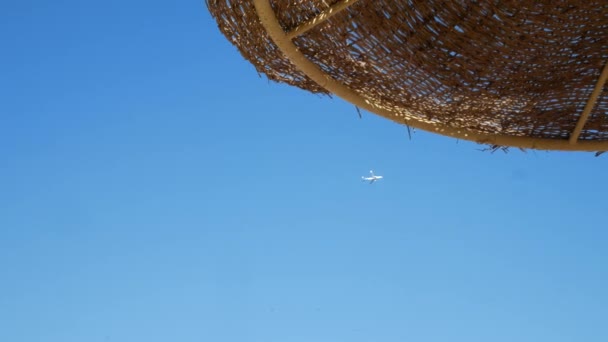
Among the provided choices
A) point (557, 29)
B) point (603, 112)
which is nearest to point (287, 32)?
point (557, 29)

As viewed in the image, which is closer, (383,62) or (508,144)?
(383,62)

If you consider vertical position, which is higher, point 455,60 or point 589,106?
point 455,60

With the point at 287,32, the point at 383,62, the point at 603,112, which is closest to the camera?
the point at 287,32

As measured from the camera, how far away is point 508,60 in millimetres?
3453

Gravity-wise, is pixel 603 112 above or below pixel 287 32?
below

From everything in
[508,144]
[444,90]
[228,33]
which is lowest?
[508,144]

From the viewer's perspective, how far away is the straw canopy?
10.5 ft

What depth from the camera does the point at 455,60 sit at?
342cm

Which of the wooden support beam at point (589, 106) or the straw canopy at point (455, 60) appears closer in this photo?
the straw canopy at point (455, 60)

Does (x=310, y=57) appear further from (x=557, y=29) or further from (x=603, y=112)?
(x=603, y=112)

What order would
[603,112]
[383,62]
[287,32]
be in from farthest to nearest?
[603,112] → [383,62] → [287,32]

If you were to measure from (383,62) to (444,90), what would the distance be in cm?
30

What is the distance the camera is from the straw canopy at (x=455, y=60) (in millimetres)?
3209

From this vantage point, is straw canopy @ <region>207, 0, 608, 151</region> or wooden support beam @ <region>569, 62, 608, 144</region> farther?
wooden support beam @ <region>569, 62, 608, 144</region>
